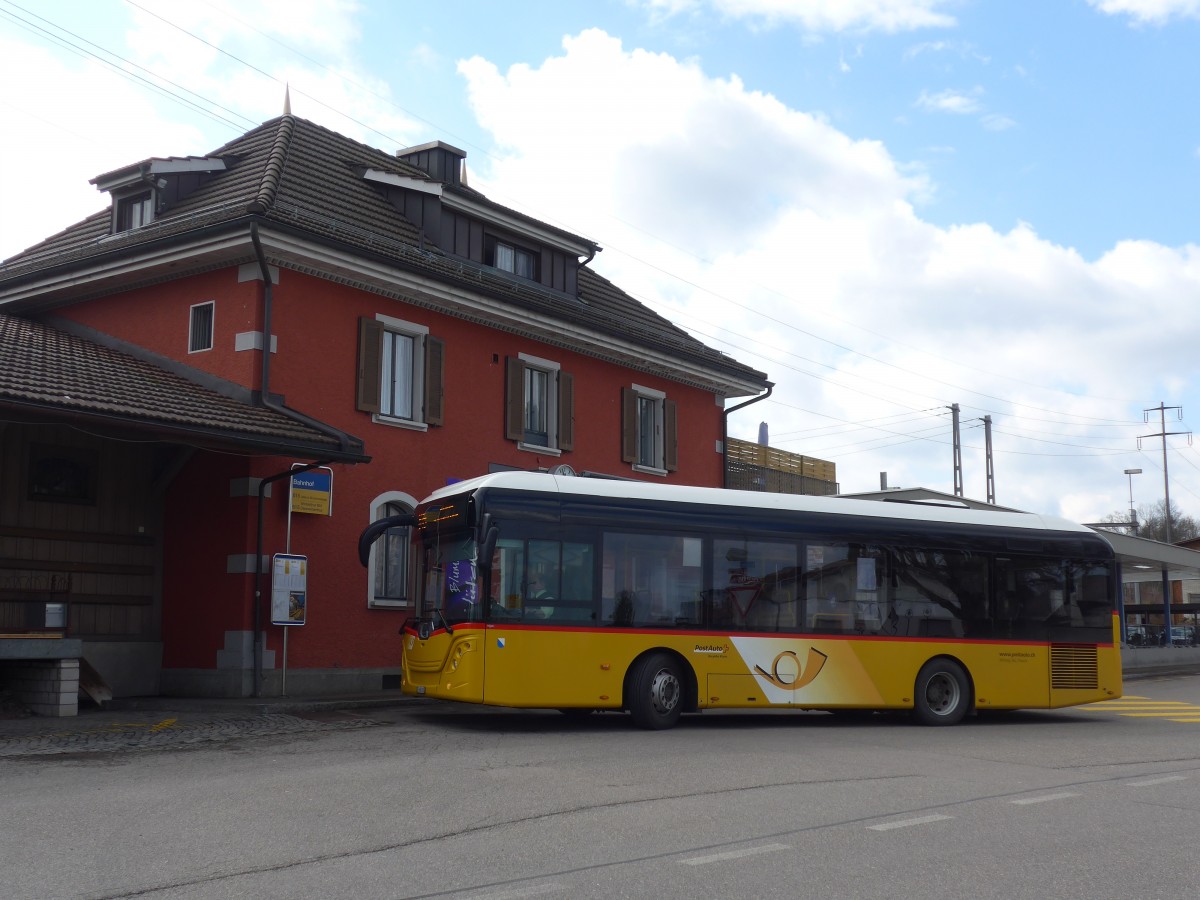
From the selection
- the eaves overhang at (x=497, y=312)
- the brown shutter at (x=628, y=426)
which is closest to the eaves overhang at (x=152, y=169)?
the eaves overhang at (x=497, y=312)

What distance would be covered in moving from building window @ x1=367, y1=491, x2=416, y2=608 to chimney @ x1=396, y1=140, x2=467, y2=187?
8978 mm

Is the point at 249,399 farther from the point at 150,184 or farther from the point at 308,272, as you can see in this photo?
the point at 150,184

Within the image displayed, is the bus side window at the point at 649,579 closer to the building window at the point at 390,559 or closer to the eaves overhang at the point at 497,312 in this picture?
the building window at the point at 390,559

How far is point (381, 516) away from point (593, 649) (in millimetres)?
7199

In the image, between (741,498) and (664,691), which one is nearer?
(664,691)

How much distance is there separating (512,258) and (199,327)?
7406 mm

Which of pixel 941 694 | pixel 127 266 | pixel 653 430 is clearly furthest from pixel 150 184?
pixel 941 694

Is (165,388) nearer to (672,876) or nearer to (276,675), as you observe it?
(276,675)

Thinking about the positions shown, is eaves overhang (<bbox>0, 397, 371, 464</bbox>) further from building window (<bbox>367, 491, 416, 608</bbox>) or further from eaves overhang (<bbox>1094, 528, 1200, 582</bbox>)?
eaves overhang (<bbox>1094, 528, 1200, 582</bbox>)

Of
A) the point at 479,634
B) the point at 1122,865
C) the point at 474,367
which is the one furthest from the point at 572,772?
the point at 474,367

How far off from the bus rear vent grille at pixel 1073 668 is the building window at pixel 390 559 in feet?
31.7

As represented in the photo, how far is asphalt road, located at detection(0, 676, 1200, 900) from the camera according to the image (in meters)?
6.60

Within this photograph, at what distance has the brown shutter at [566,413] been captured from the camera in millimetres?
24156

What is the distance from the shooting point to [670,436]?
2714 centimetres
